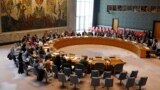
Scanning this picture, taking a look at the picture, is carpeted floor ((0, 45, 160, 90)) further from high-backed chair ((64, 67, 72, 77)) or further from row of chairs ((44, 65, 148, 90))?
high-backed chair ((64, 67, 72, 77))

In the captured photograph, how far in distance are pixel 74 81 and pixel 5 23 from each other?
47.4ft

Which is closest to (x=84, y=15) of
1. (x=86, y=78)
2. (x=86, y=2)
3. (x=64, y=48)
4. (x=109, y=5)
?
(x=86, y=2)

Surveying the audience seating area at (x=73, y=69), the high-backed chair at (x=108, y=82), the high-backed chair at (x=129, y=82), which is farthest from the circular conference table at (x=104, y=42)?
the high-backed chair at (x=108, y=82)

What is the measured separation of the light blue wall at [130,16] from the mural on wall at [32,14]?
736 centimetres

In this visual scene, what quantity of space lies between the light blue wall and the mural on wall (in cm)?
736

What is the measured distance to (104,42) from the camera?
79.8 feet

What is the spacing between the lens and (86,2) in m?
35.5

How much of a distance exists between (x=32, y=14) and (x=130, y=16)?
13.2m

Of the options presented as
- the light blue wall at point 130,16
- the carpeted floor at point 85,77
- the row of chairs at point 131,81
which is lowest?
the carpeted floor at point 85,77

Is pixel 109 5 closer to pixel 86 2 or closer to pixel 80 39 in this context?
pixel 86 2

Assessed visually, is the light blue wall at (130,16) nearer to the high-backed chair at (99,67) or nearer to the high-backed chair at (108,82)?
the high-backed chair at (99,67)

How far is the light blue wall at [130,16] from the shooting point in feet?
98.3

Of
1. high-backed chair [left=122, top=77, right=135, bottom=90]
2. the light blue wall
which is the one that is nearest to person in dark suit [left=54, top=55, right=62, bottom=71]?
high-backed chair [left=122, top=77, right=135, bottom=90]

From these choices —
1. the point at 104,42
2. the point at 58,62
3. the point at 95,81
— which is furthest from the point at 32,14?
the point at 95,81
